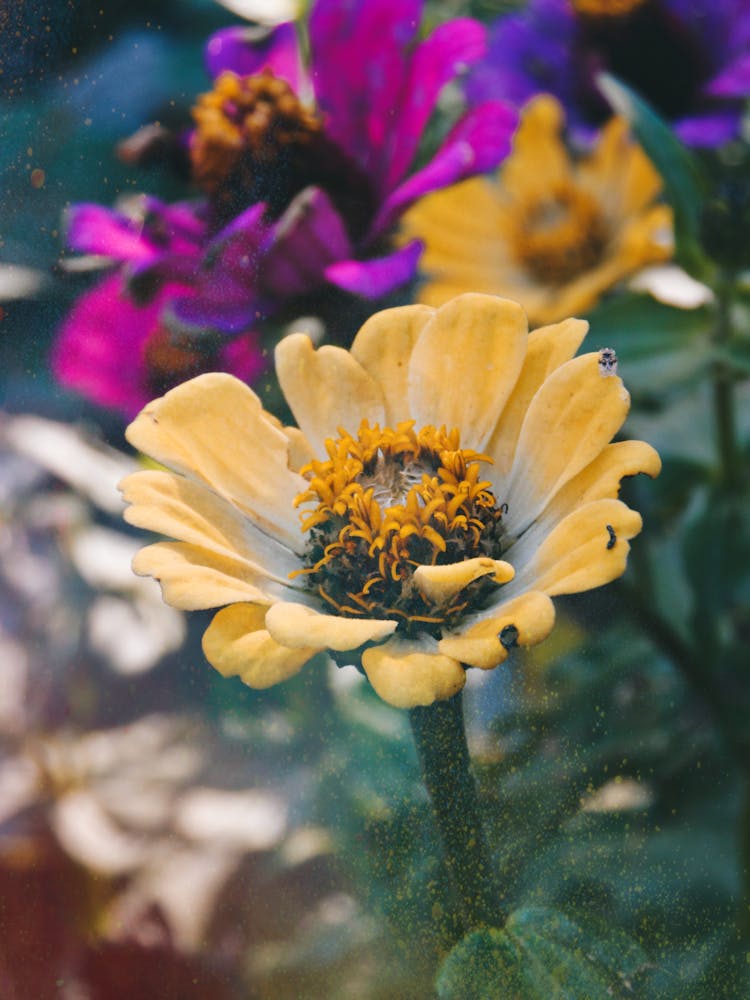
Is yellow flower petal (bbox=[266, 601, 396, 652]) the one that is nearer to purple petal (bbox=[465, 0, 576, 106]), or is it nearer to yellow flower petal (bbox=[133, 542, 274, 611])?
yellow flower petal (bbox=[133, 542, 274, 611])

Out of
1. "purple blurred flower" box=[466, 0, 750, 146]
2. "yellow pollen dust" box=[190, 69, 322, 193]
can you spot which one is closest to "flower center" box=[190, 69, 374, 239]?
"yellow pollen dust" box=[190, 69, 322, 193]

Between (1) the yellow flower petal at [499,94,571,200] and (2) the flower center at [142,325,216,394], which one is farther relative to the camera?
(1) the yellow flower petal at [499,94,571,200]

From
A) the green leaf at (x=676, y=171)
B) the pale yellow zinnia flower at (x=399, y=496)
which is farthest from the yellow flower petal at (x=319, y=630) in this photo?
the green leaf at (x=676, y=171)

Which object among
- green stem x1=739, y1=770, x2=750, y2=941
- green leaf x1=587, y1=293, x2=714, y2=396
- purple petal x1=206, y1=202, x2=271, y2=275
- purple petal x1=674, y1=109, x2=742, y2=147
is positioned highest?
purple petal x1=206, y1=202, x2=271, y2=275

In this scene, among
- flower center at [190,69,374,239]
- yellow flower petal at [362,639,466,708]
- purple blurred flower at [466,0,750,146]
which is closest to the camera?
yellow flower petal at [362,639,466,708]

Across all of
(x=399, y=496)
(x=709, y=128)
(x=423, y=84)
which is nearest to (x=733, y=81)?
(x=709, y=128)

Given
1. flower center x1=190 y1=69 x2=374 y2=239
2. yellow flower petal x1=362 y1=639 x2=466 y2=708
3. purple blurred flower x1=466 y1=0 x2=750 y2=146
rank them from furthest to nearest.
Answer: purple blurred flower x1=466 y1=0 x2=750 y2=146
flower center x1=190 y1=69 x2=374 y2=239
yellow flower petal x1=362 y1=639 x2=466 y2=708

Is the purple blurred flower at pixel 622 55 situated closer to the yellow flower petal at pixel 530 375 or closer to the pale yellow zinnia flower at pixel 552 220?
the pale yellow zinnia flower at pixel 552 220
